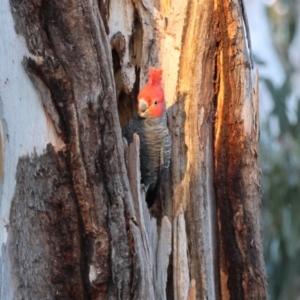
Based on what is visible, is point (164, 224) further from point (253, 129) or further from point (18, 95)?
point (18, 95)

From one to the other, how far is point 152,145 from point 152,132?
3 cm

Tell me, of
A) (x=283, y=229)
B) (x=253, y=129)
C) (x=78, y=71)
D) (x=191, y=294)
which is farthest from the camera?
(x=283, y=229)

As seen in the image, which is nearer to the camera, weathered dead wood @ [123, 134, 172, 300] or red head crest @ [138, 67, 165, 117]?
weathered dead wood @ [123, 134, 172, 300]

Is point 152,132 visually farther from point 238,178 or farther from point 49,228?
point 49,228

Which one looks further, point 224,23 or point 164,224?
point 224,23

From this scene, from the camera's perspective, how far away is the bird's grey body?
127cm

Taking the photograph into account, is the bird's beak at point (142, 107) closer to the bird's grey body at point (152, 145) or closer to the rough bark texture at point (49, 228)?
the bird's grey body at point (152, 145)

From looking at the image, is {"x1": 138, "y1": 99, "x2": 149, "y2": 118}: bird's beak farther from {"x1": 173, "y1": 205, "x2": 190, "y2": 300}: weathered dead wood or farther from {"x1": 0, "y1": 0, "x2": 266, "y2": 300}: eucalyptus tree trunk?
{"x1": 173, "y1": 205, "x2": 190, "y2": 300}: weathered dead wood

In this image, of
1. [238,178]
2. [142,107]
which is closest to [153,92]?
[142,107]

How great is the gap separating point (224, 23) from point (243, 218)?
1.65ft

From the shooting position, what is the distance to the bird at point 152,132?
1247 millimetres

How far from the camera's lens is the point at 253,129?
133 centimetres

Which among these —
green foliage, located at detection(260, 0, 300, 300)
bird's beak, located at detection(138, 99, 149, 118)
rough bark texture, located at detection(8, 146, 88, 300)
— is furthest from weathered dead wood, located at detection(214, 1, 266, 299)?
green foliage, located at detection(260, 0, 300, 300)

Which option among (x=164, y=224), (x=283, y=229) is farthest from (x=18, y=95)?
(x=283, y=229)
